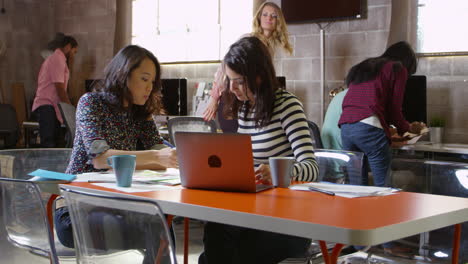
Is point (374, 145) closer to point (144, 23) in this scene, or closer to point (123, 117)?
point (123, 117)

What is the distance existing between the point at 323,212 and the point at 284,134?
3.02 feet

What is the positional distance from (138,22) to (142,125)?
14.1 feet

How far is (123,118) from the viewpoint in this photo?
8.53ft

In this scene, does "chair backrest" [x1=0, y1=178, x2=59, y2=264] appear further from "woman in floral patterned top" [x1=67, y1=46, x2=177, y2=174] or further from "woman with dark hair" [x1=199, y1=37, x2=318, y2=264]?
"woman with dark hair" [x1=199, y1=37, x2=318, y2=264]

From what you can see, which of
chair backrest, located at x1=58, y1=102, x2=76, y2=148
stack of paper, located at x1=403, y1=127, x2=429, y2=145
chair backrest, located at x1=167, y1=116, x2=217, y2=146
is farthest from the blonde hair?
chair backrest, located at x1=58, y1=102, x2=76, y2=148

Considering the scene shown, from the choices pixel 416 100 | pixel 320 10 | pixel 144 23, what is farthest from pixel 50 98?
pixel 416 100

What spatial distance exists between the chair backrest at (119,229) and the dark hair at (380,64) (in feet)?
8.41

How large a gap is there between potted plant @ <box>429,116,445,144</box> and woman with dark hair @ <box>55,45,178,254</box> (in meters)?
2.36

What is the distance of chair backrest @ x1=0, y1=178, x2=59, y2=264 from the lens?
6.65ft

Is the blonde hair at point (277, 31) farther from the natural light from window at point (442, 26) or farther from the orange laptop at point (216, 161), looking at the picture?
the orange laptop at point (216, 161)

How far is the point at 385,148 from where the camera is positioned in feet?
11.8

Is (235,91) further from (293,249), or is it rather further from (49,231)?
A: (49,231)

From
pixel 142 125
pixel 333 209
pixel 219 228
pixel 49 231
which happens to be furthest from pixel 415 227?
pixel 142 125

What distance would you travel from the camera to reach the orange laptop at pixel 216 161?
1.77 metres
